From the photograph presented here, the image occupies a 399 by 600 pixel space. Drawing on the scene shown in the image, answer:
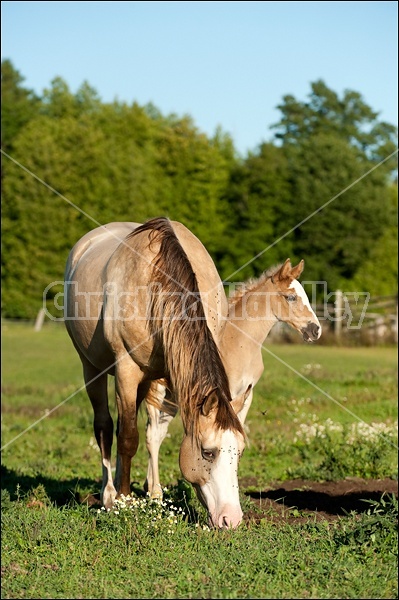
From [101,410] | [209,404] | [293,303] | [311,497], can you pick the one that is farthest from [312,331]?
[209,404]

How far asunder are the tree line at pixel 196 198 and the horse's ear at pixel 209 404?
33.5m

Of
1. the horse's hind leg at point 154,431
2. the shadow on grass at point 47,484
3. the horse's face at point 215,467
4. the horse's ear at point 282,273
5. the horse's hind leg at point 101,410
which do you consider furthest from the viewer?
the horse's ear at point 282,273

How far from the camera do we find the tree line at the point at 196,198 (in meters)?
37.9

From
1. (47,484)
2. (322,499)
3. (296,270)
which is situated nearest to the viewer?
(322,499)

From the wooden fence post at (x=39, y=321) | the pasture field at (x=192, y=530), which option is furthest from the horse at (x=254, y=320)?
the wooden fence post at (x=39, y=321)

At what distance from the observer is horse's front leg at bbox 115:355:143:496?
5762 mm

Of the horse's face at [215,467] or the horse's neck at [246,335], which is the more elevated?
the horse's neck at [246,335]

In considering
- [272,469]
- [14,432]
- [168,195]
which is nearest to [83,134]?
[168,195]

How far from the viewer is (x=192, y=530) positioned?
4.68 m

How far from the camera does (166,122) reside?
173ft

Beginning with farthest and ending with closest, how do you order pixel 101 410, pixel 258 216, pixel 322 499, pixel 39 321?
pixel 258 216, pixel 39 321, pixel 101 410, pixel 322 499

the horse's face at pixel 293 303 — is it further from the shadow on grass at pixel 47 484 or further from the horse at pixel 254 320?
the shadow on grass at pixel 47 484

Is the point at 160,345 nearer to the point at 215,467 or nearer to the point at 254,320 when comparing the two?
the point at 215,467

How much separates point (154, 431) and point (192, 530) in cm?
216
